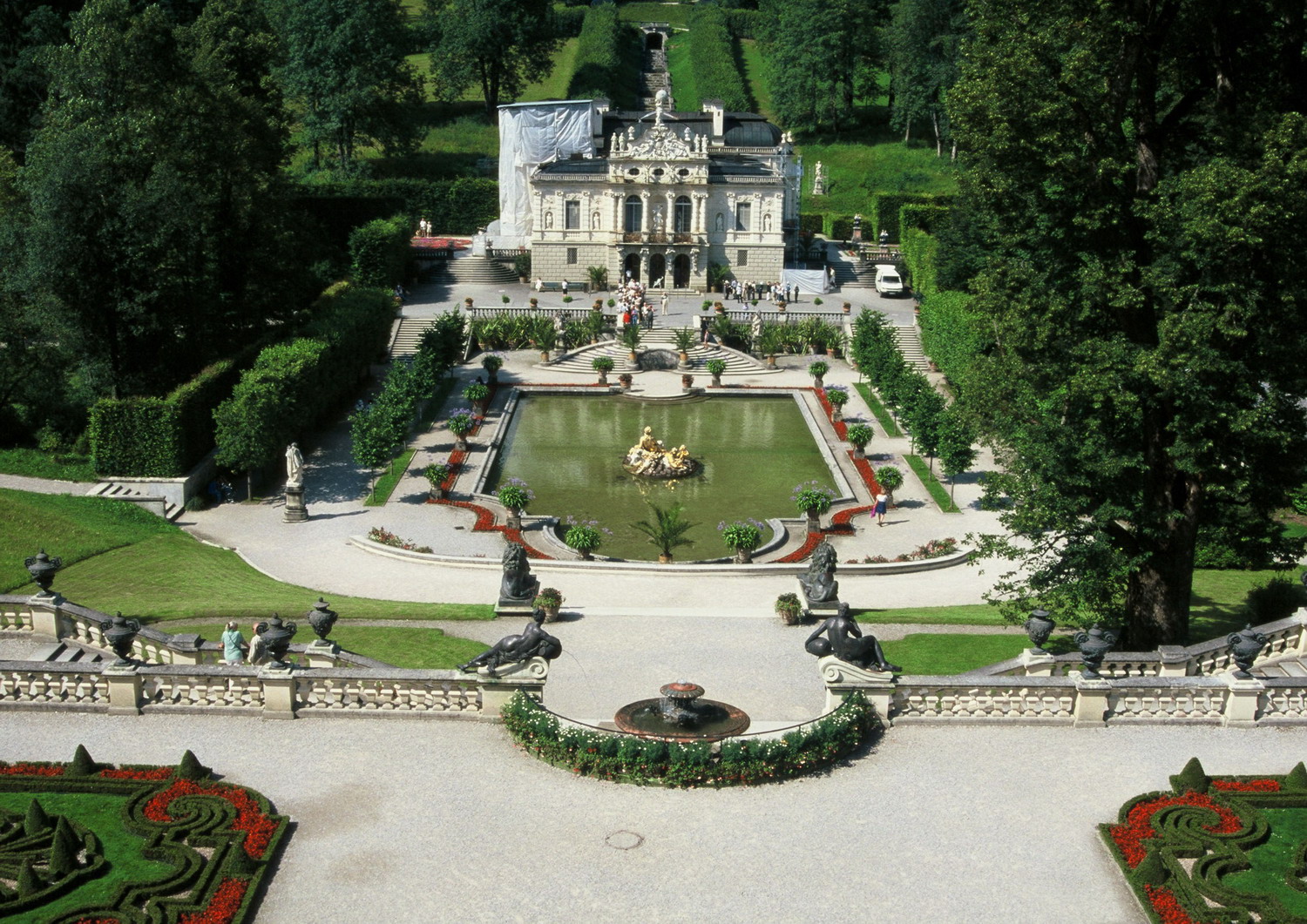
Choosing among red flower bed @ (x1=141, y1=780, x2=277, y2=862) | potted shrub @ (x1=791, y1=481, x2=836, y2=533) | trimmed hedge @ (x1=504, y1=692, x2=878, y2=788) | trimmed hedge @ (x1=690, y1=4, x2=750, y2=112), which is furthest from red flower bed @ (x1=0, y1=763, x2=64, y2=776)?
trimmed hedge @ (x1=690, y1=4, x2=750, y2=112)

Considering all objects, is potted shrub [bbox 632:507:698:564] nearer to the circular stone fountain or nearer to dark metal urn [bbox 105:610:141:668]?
the circular stone fountain

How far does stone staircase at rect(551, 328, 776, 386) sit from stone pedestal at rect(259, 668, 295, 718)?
4310 centimetres

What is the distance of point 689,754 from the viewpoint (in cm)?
2244

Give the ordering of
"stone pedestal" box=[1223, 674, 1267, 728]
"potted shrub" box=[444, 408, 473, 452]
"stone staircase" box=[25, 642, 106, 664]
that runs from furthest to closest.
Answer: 1. "potted shrub" box=[444, 408, 473, 452]
2. "stone staircase" box=[25, 642, 106, 664]
3. "stone pedestal" box=[1223, 674, 1267, 728]

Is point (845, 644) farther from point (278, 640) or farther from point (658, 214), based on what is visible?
point (658, 214)

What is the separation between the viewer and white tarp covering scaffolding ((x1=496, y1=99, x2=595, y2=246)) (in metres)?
91.1

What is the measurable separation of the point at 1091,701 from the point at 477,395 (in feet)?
123

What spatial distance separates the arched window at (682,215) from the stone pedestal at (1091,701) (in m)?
60.4

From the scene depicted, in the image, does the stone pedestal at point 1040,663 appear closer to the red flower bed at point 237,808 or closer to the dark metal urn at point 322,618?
the dark metal urn at point 322,618

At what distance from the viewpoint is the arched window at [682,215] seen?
3231 inches

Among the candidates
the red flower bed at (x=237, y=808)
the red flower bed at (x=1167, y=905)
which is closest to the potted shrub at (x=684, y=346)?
the red flower bed at (x=237, y=808)

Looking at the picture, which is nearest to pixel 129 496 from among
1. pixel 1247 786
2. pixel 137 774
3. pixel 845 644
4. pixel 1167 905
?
pixel 137 774

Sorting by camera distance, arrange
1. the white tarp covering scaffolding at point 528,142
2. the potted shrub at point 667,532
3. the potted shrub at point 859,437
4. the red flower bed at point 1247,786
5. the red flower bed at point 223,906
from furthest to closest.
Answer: the white tarp covering scaffolding at point 528,142
the potted shrub at point 859,437
the potted shrub at point 667,532
the red flower bed at point 1247,786
the red flower bed at point 223,906

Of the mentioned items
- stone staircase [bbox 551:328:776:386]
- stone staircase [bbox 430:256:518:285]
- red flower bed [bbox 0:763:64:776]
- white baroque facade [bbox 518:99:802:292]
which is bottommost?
red flower bed [bbox 0:763:64:776]
